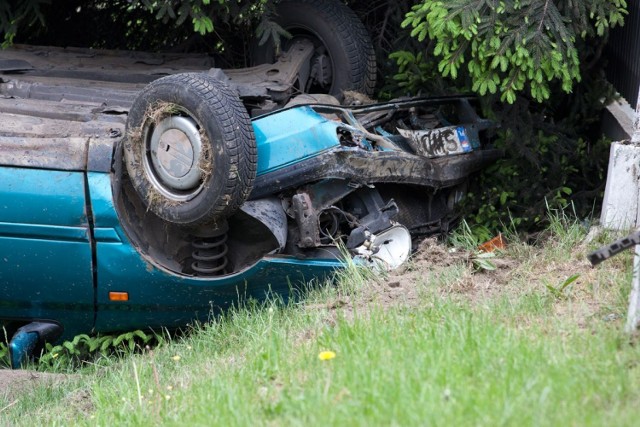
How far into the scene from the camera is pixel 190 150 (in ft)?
18.6

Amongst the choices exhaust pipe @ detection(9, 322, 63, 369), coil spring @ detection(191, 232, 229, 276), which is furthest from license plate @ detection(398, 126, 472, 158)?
exhaust pipe @ detection(9, 322, 63, 369)

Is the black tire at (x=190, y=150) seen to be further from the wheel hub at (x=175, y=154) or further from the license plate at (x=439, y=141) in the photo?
the license plate at (x=439, y=141)

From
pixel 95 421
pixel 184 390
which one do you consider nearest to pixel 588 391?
pixel 184 390

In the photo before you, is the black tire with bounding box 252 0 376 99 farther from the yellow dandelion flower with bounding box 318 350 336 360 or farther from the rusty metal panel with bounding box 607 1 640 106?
the yellow dandelion flower with bounding box 318 350 336 360

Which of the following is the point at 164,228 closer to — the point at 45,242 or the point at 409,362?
the point at 45,242

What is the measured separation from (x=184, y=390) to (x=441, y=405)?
60.8 inches

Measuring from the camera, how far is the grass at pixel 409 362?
128 inches

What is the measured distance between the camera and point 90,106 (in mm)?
6488

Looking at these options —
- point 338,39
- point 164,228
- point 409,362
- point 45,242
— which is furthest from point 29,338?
point 409,362

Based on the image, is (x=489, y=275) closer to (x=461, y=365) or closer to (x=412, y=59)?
(x=461, y=365)

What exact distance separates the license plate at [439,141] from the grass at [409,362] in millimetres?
974

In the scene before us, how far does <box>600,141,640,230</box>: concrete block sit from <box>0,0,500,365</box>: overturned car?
1.22 metres

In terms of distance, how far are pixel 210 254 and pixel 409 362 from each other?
274 cm

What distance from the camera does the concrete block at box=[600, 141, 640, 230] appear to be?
562 centimetres
